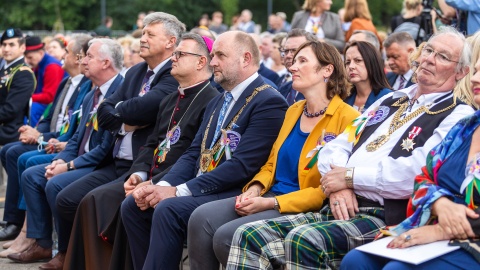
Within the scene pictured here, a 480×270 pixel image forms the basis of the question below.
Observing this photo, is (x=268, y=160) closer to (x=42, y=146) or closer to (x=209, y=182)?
(x=209, y=182)

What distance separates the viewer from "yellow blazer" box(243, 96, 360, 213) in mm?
4820

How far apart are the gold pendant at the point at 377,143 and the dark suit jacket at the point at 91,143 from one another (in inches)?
115

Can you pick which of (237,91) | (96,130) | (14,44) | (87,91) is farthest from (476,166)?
(14,44)

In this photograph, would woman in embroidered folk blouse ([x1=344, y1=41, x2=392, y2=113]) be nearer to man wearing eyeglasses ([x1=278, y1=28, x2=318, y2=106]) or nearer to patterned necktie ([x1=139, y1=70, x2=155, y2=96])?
man wearing eyeglasses ([x1=278, y1=28, x2=318, y2=106])

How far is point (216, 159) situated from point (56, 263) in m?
1.96

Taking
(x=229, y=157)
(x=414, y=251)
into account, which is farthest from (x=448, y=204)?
(x=229, y=157)

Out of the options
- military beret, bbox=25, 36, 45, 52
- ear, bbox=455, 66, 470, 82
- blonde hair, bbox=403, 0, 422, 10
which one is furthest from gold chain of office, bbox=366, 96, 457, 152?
military beret, bbox=25, 36, 45, 52

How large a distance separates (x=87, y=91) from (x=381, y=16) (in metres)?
46.0

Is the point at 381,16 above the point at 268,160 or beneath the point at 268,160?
beneath

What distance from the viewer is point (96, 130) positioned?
716 centimetres

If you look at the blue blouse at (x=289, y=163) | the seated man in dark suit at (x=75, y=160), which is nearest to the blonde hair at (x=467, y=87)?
the blue blouse at (x=289, y=163)

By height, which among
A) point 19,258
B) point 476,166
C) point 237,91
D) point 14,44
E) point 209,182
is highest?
point 476,166

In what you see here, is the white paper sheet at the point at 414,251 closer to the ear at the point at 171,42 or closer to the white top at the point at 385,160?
the white top at the point at 385,160

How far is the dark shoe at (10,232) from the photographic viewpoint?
7.99 meters
